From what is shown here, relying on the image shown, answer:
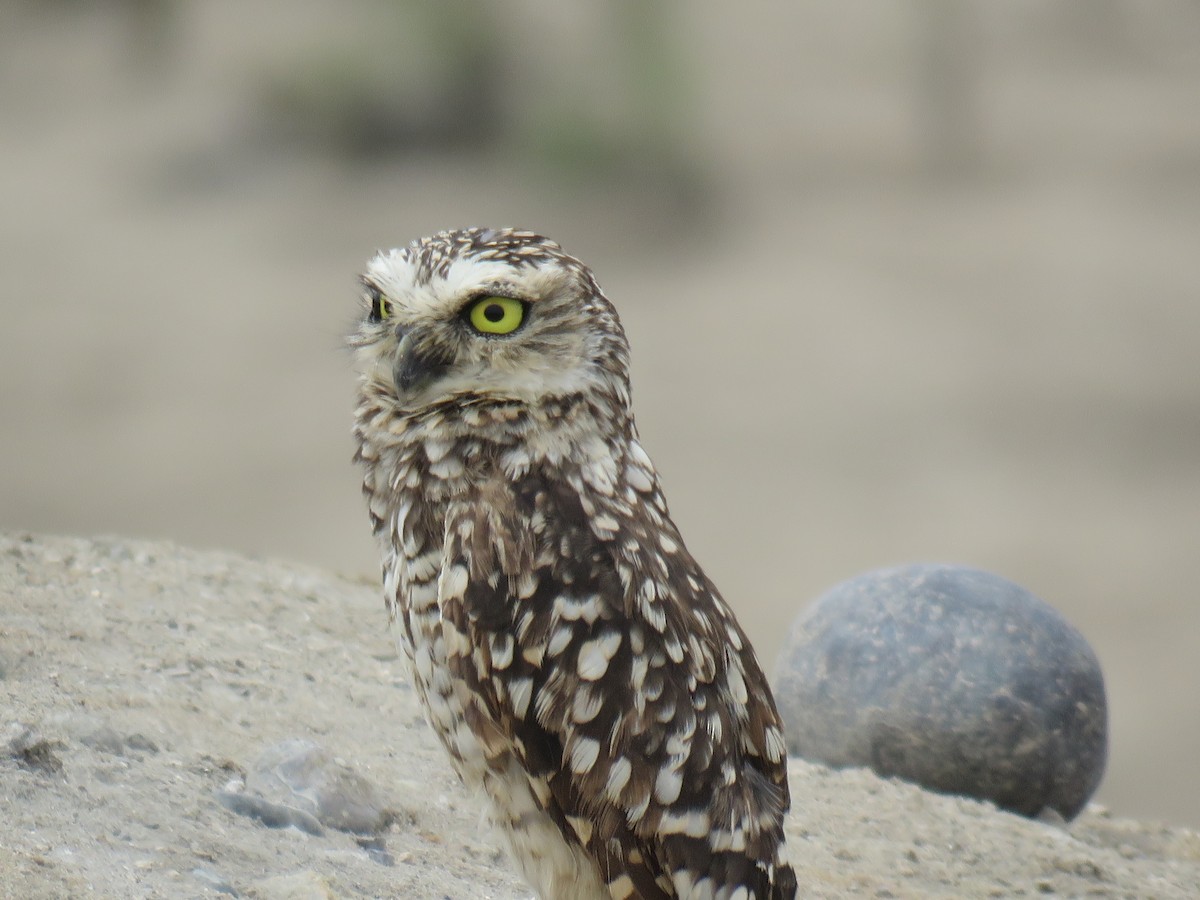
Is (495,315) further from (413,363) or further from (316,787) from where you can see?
(316,787)

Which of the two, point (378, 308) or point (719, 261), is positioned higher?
point (719, 261)

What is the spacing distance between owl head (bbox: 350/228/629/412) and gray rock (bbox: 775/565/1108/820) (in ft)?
5.73

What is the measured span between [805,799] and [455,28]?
50.6 feet

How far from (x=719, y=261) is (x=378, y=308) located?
15.1 metres

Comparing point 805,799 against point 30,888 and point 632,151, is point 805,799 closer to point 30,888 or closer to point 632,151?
point 30,888

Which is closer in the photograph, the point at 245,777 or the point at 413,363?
the point at 413,363

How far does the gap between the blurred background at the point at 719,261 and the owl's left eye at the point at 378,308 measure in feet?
24.7

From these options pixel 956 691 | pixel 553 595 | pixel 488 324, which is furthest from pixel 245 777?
pixel 956 691

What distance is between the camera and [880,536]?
39.2ft

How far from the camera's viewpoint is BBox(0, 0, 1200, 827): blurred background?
12367 mm

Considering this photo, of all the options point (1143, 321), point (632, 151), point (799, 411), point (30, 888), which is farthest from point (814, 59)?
point (30, 888)

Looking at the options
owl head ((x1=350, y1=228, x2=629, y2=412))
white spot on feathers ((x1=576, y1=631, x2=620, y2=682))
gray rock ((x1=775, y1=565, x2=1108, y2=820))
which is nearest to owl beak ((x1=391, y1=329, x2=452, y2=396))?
owl head ((x1=350, y1=228, x2=629, y2=412))

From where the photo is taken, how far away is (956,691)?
13.9 ft

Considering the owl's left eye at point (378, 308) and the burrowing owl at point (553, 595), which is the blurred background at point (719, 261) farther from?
the owl's left eye at point (378, 308)
